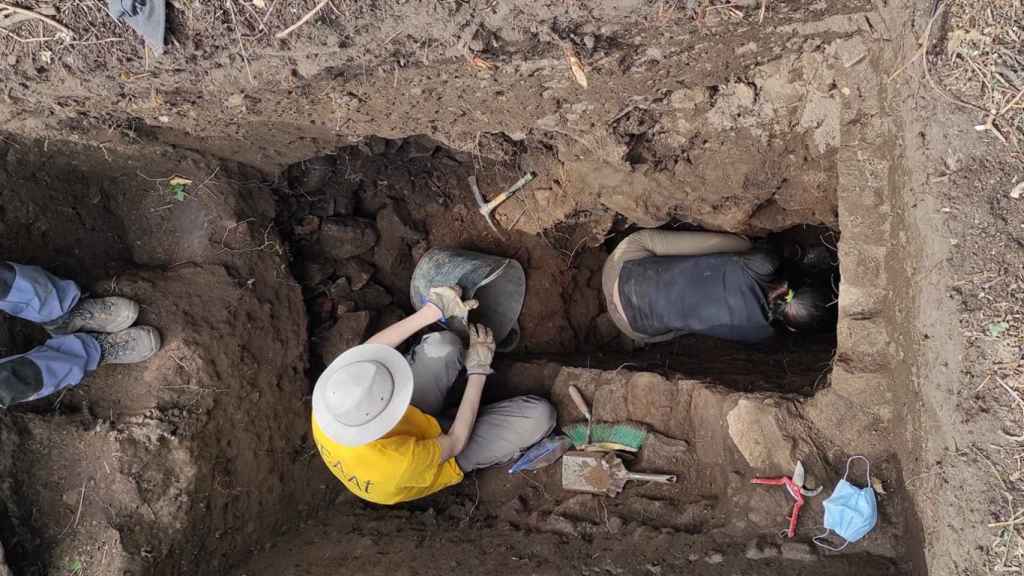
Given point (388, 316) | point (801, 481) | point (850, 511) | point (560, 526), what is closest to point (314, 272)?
point (388, 316)

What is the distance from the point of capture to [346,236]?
3594 millimetres

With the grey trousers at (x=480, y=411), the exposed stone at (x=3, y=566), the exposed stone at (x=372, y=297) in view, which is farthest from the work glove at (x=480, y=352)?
the exposed stone at (x=3, y=566)

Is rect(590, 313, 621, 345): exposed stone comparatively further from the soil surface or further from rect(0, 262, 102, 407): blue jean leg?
rect(0, 262, 102, 407): blue jean leg

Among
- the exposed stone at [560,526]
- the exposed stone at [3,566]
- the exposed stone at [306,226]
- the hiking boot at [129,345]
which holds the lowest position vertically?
the exposed stone at [560,526]

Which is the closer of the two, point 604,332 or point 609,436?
point 609,436

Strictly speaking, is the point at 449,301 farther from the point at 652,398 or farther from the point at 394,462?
the point at 652,398

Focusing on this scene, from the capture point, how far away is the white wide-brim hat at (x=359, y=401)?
2.53 meters

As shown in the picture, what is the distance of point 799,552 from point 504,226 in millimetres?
2277

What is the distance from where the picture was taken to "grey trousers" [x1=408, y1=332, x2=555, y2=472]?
125 inches

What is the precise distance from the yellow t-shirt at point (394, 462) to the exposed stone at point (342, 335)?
70cm

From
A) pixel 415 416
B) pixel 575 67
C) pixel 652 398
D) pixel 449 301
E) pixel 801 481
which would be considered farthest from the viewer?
pixel 449 301

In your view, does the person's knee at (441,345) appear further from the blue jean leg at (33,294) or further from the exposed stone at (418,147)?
the blue jean leg at (33,294)

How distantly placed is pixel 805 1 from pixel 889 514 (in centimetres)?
178

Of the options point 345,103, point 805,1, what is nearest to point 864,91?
point 805,1
